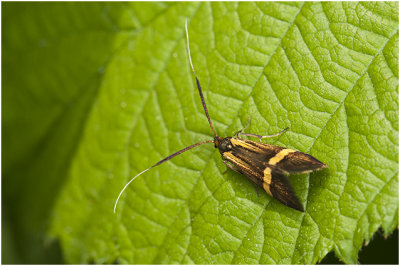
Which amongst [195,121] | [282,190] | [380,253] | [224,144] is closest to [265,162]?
[282,190]

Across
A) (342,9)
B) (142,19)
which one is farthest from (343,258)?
(142,19)

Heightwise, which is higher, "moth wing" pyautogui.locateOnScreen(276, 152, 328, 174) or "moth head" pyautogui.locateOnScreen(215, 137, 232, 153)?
"moth wing" pyautogui.locateOnScreen(276, 152, 328, 174)

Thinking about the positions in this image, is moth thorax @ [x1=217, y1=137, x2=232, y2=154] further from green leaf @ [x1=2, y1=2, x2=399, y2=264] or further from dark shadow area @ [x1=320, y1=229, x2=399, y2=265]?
dark shadow area @ [x1=320, y1=229, x2=399, y2=265]

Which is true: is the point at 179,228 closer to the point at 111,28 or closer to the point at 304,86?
the point at 304,86

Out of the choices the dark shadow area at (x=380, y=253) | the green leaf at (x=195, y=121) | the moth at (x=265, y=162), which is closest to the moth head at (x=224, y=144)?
the moth at (x=265, y=162)

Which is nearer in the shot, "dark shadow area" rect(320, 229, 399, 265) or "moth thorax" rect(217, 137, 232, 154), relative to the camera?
"dark shadow area" rect(320, 229, 399, 265)

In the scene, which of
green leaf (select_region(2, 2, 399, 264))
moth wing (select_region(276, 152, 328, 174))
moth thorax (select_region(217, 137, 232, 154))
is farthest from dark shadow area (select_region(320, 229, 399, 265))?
moth thorax (select_region(217, 137, 232, 154))

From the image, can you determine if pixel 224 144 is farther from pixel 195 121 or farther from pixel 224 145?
pixel 195 121
